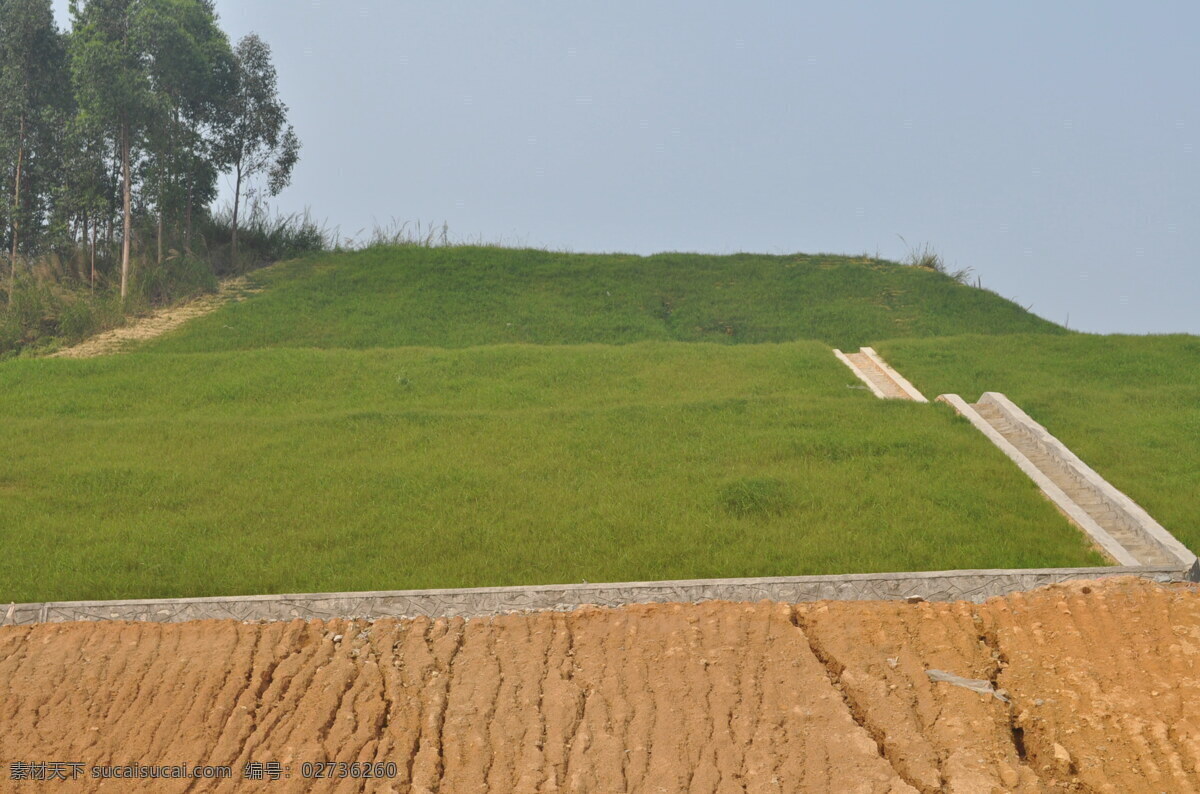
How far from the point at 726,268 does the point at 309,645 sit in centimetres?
2201

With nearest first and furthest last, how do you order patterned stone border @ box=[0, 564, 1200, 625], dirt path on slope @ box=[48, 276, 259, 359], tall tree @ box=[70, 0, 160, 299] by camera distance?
patterned stone border @ box=[0, 564, 1200, 625] → dirt path on slope @ box=[48, 276, 259, 359] → tall tree @ box=[70, 0, 160, 299]

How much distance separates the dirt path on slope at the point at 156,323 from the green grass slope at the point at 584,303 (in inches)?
23.9

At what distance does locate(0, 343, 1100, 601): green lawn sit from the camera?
28.3 feet

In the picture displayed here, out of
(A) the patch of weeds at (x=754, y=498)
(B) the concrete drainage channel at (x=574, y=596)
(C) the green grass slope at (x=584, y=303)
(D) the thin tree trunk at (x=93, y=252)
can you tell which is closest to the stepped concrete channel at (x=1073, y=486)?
(B) the concrete drainage channel at (x=574, y=596)

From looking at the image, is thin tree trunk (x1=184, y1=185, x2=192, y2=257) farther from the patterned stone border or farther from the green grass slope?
the patterned stone border

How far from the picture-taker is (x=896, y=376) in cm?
1600

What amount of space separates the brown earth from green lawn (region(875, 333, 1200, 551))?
3.70 metres

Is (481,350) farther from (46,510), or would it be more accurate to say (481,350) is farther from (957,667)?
(957,667)

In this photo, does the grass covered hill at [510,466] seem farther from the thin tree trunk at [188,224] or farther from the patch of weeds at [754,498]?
the thin tree trunk at [188,224]

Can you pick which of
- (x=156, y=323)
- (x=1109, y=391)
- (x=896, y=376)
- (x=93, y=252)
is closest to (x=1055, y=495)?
(x=1109, y=391)

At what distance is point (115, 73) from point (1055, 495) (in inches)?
779

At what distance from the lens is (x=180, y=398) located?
14.5m

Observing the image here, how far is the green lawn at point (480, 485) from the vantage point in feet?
28.3

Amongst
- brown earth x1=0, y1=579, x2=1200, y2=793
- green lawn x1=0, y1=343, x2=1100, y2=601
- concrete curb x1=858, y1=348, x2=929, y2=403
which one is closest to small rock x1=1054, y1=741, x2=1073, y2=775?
brown earth x1=0, y1=579, x2=1200, y2=793
